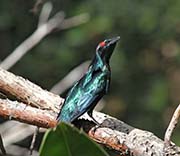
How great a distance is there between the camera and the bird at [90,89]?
2078 millimetres

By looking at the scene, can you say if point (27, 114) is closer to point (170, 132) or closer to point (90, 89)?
point (90, 89)

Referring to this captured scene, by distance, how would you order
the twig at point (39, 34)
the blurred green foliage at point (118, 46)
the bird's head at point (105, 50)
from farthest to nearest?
the blurred green foliage at point (118, 46)
the twig at point (39, 34)
the bird's head at point (105, 50)

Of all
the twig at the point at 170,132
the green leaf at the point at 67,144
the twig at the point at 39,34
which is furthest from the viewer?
the twig at the point at 39,34

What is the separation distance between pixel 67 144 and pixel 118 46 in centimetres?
484

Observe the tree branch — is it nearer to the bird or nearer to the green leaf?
the bird

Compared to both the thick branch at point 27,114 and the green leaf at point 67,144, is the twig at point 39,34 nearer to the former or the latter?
the thick branch at point 27,114

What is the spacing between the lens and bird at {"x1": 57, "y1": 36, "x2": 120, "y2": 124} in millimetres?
2078

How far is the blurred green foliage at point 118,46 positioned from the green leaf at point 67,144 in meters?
4.43

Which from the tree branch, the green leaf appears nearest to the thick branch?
the tree branch

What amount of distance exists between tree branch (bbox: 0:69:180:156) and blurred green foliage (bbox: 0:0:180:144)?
3.35 meters

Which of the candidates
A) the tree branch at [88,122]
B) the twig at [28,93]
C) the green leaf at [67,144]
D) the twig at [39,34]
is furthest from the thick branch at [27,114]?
the twig at [39,34]

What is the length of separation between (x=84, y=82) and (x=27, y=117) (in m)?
0.32

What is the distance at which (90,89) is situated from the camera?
221cm

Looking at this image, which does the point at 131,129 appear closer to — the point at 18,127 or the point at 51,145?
the point at 51,145
